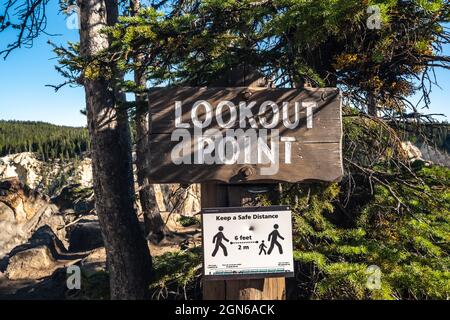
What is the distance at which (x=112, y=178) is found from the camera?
5.02 metres

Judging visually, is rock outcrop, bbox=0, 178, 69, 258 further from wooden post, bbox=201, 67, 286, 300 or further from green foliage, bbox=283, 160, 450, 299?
wooden post, bbox=201, 67, 286, 300

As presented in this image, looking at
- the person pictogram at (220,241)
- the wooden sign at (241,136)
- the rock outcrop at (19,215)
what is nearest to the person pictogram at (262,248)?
the person pictogram at (220,241)

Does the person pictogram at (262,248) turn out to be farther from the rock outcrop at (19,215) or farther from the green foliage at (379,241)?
the rock outcrop at (19,215)

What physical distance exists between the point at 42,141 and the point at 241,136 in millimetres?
40432

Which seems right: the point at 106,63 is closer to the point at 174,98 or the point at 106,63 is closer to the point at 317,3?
the point at 174,98

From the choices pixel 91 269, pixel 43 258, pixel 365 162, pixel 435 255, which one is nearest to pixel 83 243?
pixel 43 258

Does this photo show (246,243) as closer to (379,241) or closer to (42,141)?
(379,241)

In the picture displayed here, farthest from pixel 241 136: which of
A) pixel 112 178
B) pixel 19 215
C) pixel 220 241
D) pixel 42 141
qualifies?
pixel 42 141

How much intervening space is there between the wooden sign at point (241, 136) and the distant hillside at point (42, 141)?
79.6 feet

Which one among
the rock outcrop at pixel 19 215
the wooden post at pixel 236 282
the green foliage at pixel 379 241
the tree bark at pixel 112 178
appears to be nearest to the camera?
the wooden post at pixel 236 282

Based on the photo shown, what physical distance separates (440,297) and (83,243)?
44.3ft

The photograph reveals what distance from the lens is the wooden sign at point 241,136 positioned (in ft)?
8.76

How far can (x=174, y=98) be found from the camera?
2717 millimetres

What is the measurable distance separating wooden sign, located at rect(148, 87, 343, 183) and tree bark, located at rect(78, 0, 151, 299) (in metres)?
2.45
